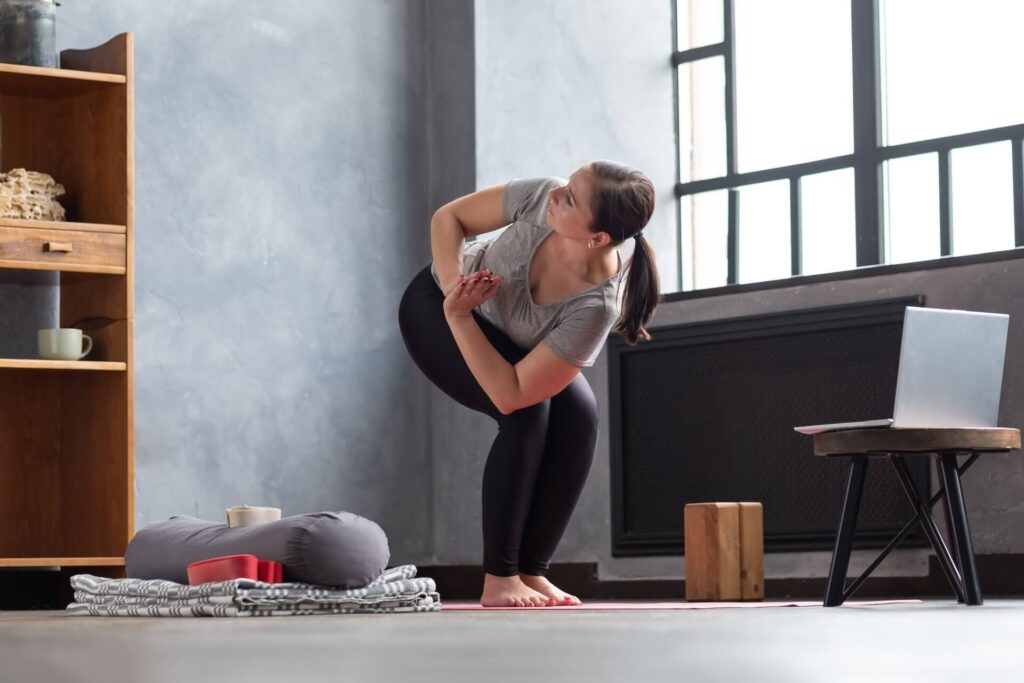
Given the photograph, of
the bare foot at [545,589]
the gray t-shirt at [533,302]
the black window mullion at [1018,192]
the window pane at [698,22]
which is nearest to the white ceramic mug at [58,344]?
the gray t-shirt at [533,302]

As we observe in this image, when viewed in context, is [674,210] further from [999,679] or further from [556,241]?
[999,679]

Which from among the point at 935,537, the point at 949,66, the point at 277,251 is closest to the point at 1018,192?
the point at 949,66

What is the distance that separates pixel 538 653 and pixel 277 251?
147 inches

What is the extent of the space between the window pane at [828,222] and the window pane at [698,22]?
0.66 metres

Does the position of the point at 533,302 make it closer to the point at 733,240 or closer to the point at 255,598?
the point at 255,598

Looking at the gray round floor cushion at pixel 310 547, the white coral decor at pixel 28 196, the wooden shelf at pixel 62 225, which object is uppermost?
the white coral decor at pixel 28 196

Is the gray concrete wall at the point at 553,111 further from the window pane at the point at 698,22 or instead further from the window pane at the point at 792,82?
the window pane at the point at 792,82

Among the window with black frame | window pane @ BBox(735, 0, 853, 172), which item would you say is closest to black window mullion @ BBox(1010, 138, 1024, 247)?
the window with black frame

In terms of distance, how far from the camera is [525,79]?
509 cm

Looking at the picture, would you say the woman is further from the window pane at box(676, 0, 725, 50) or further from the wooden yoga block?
the window pane at box(676, 0, 725, 50)

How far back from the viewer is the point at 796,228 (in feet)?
15.8

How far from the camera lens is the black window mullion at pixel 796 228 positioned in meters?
4.79

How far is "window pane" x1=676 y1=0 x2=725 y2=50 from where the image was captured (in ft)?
16.9

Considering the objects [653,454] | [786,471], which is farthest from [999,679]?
[653,454]
